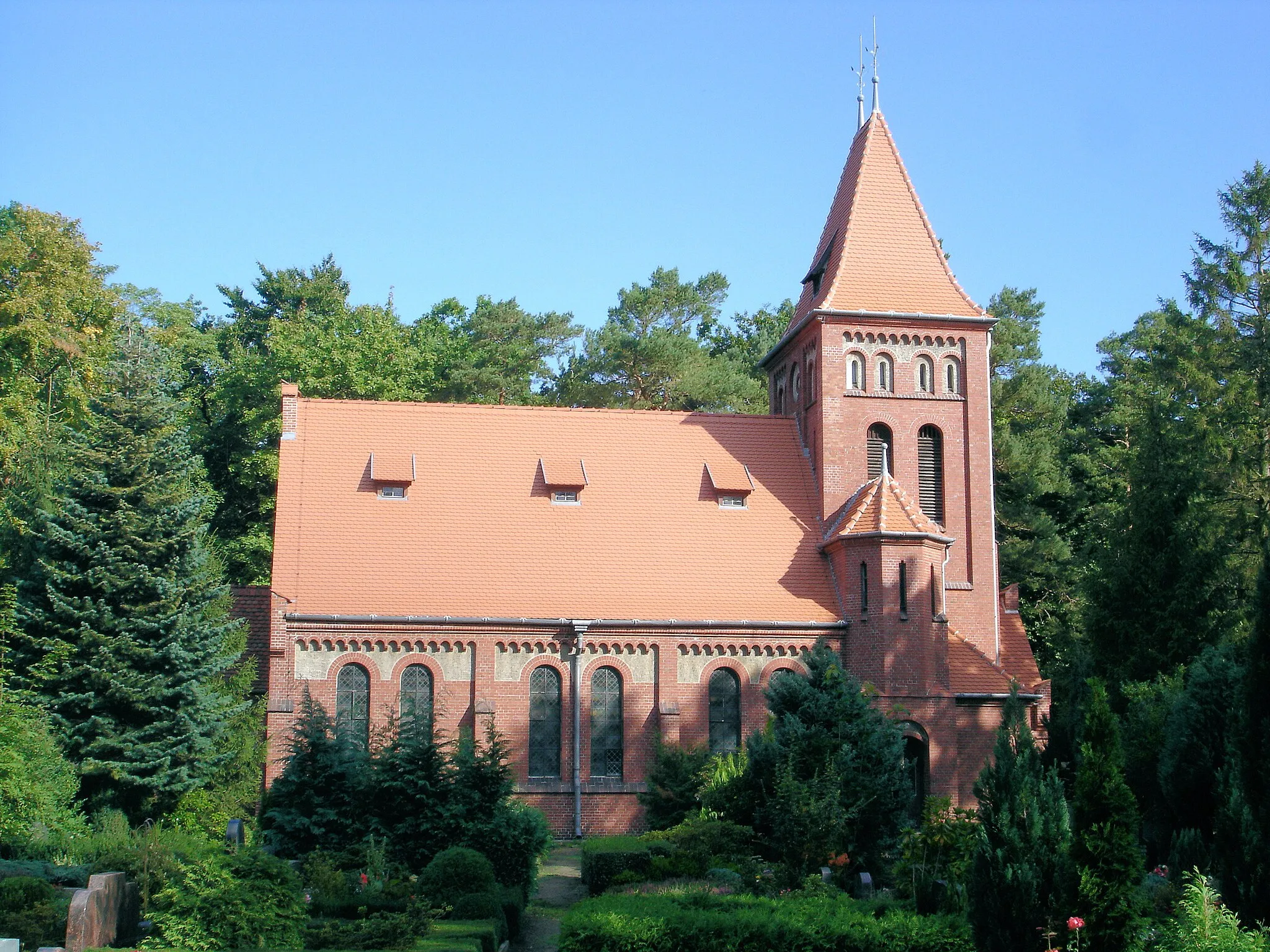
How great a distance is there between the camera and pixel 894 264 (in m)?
33.4

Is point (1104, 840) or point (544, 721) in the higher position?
point (544, 721)

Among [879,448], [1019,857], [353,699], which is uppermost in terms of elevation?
[879,448]

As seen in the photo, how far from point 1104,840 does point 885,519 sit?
15339 mm

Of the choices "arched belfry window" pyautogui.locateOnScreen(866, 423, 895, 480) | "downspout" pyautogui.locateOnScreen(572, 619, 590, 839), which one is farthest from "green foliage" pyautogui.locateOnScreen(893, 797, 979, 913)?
"arched belfry window" pyautogui.locateOnScreen(866, 423, 895, 480)

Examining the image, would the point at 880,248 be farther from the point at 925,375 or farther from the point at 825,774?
the point at 825,774

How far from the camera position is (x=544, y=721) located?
2891 cm

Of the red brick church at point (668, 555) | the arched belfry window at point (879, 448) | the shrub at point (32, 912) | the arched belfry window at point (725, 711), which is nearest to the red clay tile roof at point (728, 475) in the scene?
the red brick church at point (668, 555)

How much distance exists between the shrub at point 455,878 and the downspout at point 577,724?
31.9 feet

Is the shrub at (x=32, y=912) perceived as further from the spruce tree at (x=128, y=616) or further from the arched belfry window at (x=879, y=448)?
the arched belfry window at (x=879, y=448)

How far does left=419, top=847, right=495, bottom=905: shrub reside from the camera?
714 inches

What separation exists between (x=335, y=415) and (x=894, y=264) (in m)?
13.7

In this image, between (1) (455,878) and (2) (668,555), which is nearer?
(1) (455,878)

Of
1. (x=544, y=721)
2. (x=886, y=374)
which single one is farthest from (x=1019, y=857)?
(x=886, y=374)

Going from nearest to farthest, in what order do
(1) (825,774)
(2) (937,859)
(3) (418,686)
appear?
(2) (937,859)
(1) (825,774)
(3) (418,686)
